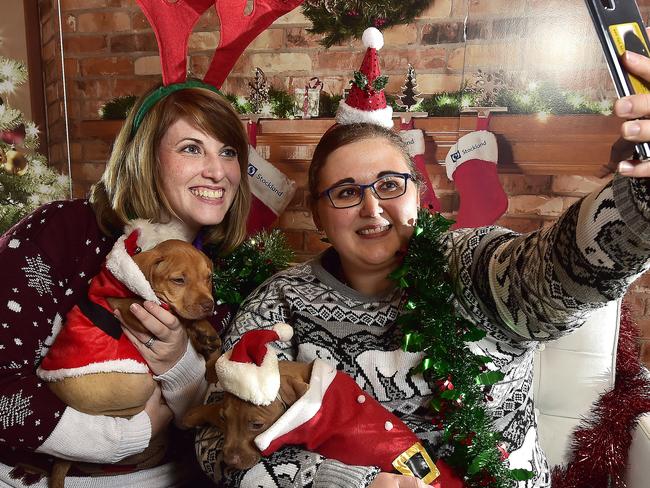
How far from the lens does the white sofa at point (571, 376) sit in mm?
1691

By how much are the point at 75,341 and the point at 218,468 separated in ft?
1.39

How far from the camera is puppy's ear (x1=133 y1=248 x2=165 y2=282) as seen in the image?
122 centimetres

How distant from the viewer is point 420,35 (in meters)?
2.61

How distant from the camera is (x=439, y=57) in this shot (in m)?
2.62

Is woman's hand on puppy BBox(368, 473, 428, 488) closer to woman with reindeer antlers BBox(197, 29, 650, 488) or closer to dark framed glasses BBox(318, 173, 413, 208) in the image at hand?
woman with reindeer antlers BBox(197, 29, 650, 488)

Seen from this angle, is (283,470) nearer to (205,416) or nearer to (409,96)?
(205,416)

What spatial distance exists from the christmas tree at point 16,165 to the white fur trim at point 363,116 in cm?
189

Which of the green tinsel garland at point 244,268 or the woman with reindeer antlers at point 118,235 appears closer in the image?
the woman with reindeer antlers at point 118,235

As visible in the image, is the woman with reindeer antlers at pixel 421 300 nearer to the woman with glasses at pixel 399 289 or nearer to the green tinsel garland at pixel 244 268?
the woman with glasses at pixel 399 289

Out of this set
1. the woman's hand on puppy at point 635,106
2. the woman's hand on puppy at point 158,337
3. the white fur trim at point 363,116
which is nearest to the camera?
the woman's hand on puppy at point 635,106

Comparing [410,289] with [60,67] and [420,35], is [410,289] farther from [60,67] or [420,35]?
[60,67]

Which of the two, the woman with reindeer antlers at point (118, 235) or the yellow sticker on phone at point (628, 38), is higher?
the yellow sticker on phone at point (628, 38)

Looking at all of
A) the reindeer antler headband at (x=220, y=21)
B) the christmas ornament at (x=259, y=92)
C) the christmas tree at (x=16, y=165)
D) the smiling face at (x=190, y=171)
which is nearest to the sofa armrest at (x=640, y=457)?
the smiling face at (x=190, y=171)

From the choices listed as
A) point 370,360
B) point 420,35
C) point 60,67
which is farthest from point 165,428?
point 60,67
